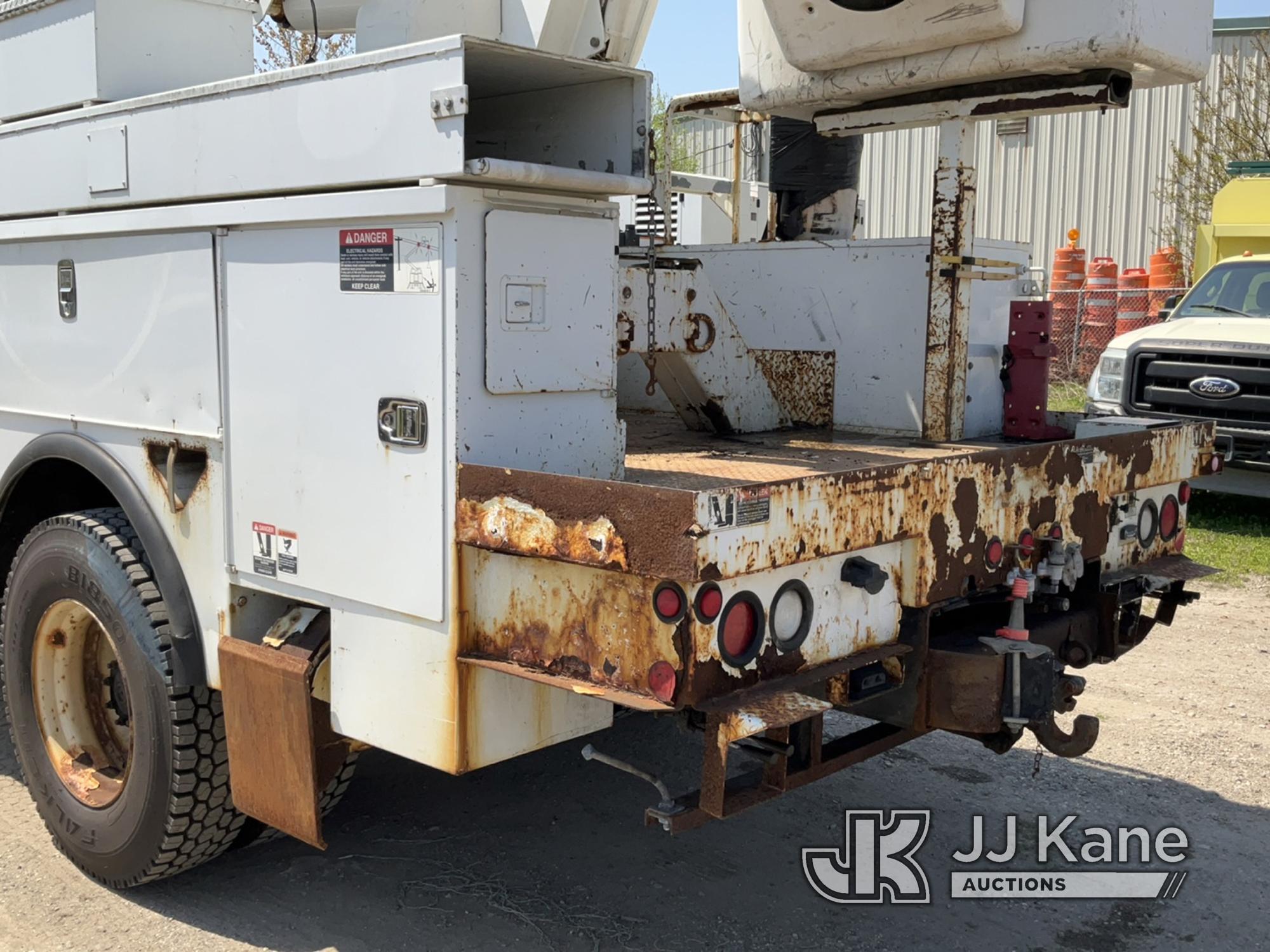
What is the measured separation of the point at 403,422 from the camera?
297 centimetres

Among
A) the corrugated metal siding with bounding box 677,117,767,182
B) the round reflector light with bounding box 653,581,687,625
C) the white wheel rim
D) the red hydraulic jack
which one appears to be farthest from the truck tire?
the corrugated metal siding with bounding box 677,117,767,182

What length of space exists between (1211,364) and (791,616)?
779cm

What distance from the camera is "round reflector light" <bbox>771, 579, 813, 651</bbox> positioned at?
2922 mm

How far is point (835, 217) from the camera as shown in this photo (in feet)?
17.7

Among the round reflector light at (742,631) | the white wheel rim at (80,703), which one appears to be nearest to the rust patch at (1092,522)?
the round reflector light at (742,631)

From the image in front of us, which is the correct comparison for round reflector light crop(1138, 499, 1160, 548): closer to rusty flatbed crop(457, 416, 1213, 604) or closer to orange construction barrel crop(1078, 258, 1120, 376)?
rusty flatbed crop(457, 416, 1213, 604)

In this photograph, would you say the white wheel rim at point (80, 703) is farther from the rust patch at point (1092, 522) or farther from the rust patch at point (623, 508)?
the rust patch at point (1092, 522)

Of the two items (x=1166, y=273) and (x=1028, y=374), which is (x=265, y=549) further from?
(x=1166, y=273)

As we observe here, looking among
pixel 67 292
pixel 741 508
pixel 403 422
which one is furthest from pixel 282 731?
pixel 67 292

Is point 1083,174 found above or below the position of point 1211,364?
above

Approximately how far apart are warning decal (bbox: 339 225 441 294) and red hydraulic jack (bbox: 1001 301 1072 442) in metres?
2.61

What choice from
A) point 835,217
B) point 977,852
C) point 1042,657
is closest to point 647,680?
point 1042,657

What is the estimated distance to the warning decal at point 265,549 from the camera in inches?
131

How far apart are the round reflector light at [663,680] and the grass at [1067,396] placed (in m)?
13.6
